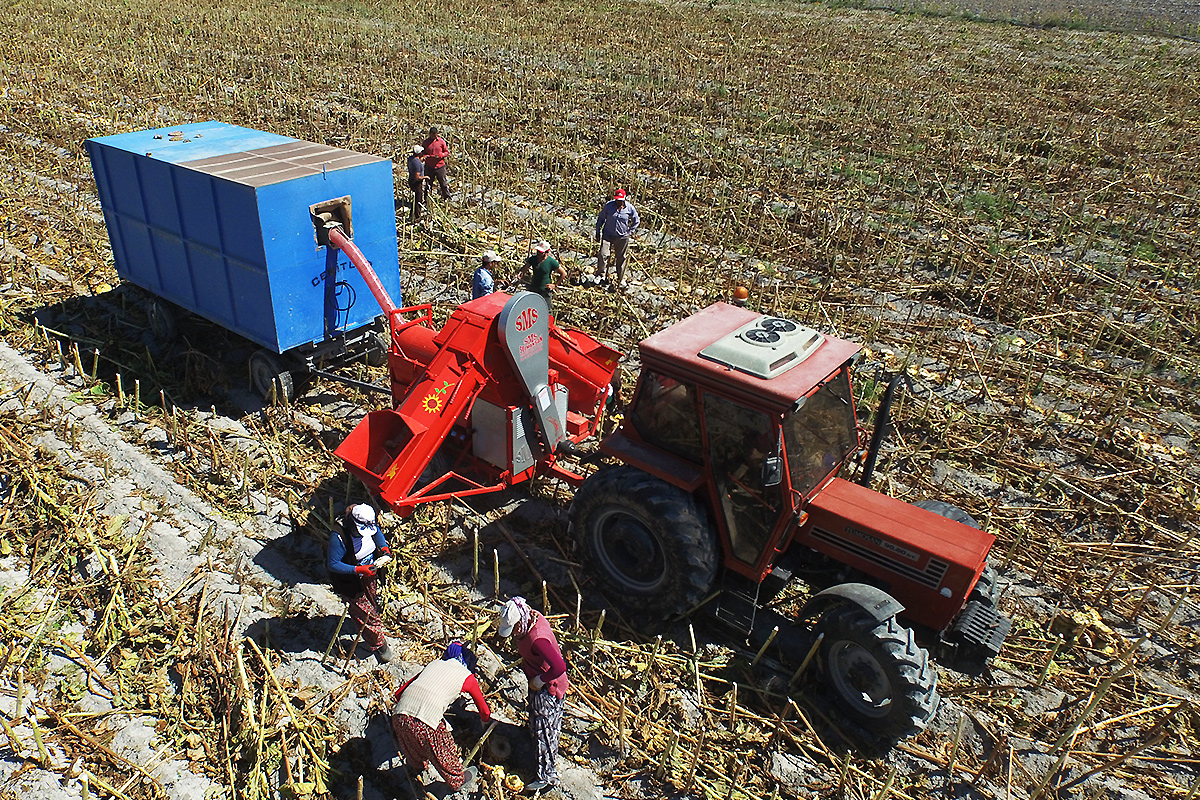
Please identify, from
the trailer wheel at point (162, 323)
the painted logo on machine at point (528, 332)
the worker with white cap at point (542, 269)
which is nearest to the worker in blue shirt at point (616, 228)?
the worker with white cap at point (542, 269)

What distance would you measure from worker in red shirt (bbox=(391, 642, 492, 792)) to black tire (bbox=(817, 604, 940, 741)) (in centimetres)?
243

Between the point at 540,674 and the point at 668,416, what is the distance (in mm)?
2092

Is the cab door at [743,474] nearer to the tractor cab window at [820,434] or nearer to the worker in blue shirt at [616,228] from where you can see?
the tractor cab window at [820,434]

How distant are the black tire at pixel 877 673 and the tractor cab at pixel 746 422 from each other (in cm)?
72

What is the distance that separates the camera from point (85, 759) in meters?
5.24

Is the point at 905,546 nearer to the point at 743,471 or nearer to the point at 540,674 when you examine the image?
the point at 743,471

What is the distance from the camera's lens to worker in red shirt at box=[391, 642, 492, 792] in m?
4.83

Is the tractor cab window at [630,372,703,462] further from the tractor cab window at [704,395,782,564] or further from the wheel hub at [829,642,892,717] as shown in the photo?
the wheel hub at [829,642,892,717]

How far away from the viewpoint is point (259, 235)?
796 centimetres

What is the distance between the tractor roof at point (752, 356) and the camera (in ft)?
18.0

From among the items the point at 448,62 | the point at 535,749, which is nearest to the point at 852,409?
the point at 535,749

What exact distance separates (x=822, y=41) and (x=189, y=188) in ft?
87.7

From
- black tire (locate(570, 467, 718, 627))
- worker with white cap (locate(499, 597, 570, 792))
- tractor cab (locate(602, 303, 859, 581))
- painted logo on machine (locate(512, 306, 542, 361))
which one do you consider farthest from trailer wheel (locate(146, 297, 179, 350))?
worker with white cap (locate(499, 597, 570, 792))

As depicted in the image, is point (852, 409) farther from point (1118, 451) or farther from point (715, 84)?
point (715, 84)
